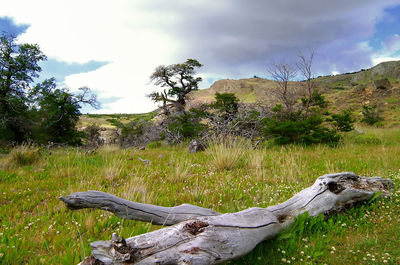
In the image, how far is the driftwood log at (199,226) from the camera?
181cm

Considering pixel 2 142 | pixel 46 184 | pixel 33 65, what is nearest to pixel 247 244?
pixel 46 184

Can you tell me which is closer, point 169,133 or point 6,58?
point 169,133

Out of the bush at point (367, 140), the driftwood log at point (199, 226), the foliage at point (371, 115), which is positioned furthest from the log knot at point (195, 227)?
the foliage at point (371, 115)

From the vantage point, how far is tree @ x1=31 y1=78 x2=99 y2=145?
18.8 metres

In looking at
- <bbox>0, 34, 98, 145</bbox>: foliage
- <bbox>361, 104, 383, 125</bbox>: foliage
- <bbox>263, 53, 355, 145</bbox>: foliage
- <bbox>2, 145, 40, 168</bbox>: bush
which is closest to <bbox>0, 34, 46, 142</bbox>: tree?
<bbox>0, 34, 98, 145</bbox>: foliage

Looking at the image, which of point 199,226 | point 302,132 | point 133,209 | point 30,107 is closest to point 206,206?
point 133,209

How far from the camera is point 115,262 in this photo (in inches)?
66.6

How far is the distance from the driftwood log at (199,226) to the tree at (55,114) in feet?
62.7

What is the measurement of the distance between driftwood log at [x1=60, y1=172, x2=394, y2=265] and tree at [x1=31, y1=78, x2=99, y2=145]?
62.7 ft

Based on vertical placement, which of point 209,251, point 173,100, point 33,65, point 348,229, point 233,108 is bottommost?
point 348,229

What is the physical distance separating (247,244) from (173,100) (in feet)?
99.2

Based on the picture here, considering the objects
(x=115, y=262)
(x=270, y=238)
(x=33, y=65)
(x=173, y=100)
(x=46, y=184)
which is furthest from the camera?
(x=173, y=100)

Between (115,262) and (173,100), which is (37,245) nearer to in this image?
(115,262)

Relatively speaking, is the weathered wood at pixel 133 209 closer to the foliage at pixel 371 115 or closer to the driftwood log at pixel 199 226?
the driftwood log at pixel 199 226
